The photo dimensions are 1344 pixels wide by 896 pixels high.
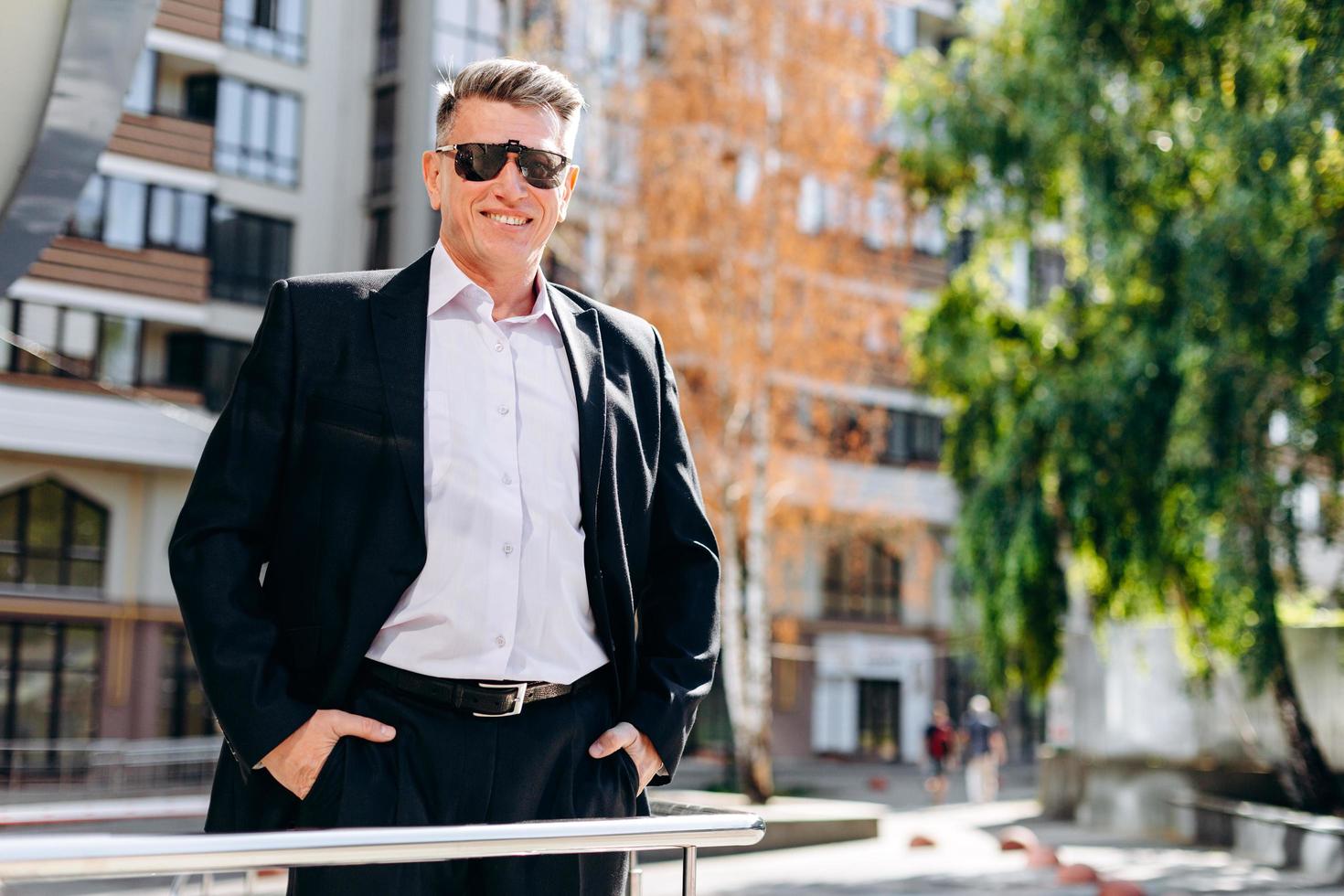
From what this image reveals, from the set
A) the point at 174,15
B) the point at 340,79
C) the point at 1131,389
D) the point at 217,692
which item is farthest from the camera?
the point at 1131,389

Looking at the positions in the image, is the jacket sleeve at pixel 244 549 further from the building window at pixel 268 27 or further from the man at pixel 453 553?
the building window at pixel 268 27

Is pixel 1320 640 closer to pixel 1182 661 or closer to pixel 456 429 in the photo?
pixel 1182 661

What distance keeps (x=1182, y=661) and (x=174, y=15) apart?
13.7 m

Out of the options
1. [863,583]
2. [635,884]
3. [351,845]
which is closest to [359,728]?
[351,845]

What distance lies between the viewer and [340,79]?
10.8 metres

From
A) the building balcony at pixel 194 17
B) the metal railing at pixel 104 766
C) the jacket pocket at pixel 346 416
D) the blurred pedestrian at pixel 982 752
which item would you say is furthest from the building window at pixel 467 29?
the blurred pedestrian at pixel 982 752

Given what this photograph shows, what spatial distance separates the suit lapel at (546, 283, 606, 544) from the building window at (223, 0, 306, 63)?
6.70 metres

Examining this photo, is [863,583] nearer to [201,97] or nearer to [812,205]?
[812,205]

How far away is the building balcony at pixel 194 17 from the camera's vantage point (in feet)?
25.8

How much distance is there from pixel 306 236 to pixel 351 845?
9.20 meters

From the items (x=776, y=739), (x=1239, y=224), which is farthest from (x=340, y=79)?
(x=776, y=739)

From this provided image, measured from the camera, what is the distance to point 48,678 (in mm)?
10898

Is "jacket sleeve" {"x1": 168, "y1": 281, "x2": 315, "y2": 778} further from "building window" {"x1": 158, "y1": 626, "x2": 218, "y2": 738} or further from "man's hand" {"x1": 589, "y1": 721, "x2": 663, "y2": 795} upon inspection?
"building window" {"x1": 158, "y1": 626, "x2": 218, "y2": 738}

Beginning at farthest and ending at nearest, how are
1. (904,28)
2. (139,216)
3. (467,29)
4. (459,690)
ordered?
(904,28) < (467,29) < (139,216) < (459,690)
